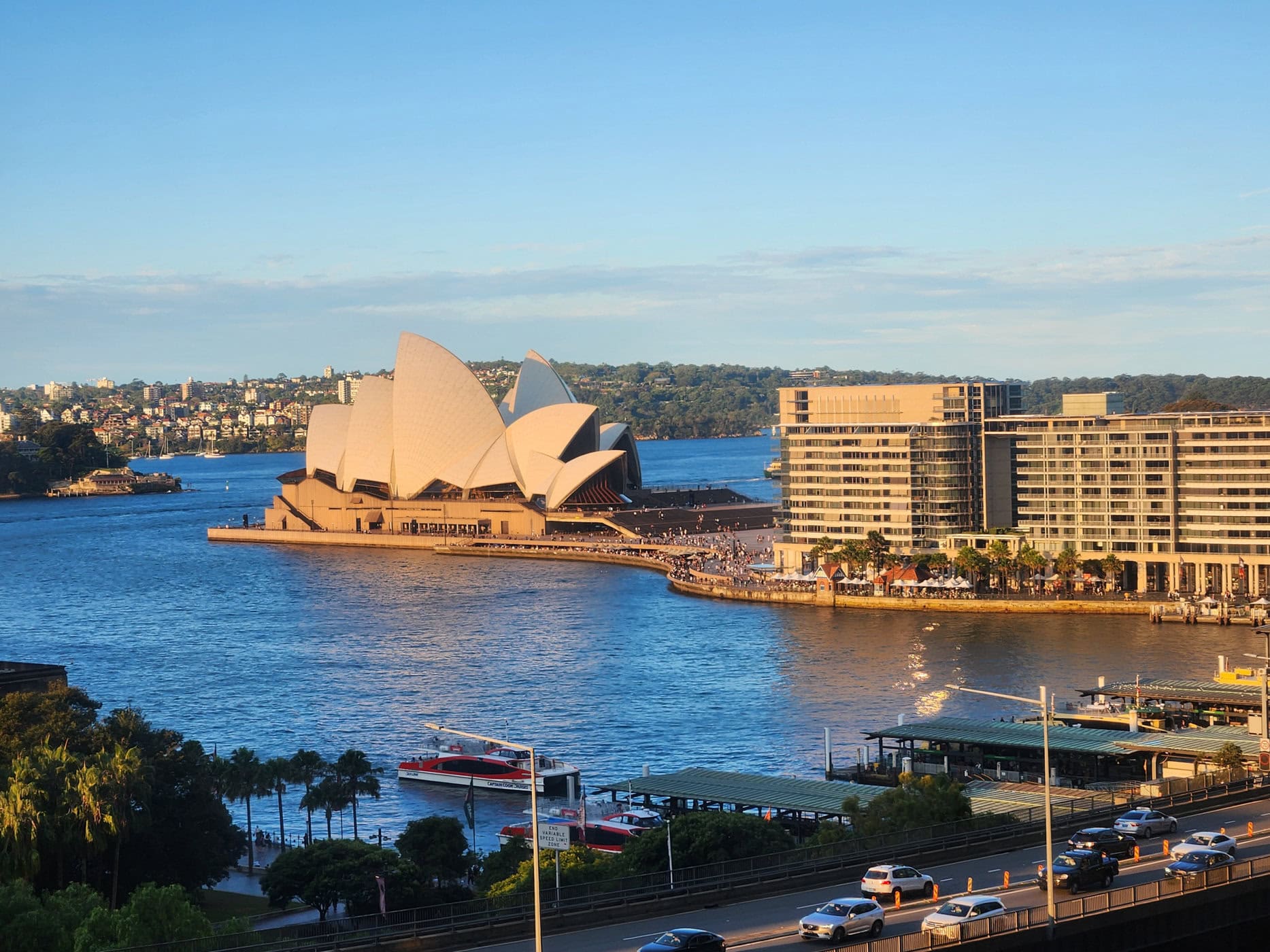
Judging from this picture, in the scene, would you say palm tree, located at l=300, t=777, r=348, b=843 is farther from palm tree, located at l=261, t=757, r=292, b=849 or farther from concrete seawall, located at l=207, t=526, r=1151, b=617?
concrete seawall, located at l=207, t=526, r=1151, b=617

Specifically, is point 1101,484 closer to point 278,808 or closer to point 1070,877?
point 278,808

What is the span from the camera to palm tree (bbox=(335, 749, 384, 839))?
26.5 metres

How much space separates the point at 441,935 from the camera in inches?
545

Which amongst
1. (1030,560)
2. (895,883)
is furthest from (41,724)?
(1030,560)

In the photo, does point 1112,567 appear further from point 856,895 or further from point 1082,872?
point 856,895

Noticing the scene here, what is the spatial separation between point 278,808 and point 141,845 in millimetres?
7559

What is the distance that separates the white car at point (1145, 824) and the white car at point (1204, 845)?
1.63 feet

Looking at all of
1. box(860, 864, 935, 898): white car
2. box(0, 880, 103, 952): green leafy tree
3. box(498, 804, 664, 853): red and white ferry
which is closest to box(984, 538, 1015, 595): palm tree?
box(498, 804, 664, 853): red and white ferry

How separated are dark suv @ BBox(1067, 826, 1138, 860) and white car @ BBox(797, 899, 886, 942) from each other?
11.5 feet

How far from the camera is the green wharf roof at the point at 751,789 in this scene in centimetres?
2341

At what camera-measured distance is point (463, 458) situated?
266ft

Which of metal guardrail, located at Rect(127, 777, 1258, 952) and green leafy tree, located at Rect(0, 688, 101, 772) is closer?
metal guardrail, located at Rect(127, 777, 1258, 952)

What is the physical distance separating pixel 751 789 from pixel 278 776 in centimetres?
789

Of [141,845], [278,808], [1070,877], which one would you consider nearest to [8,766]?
[141,845]
